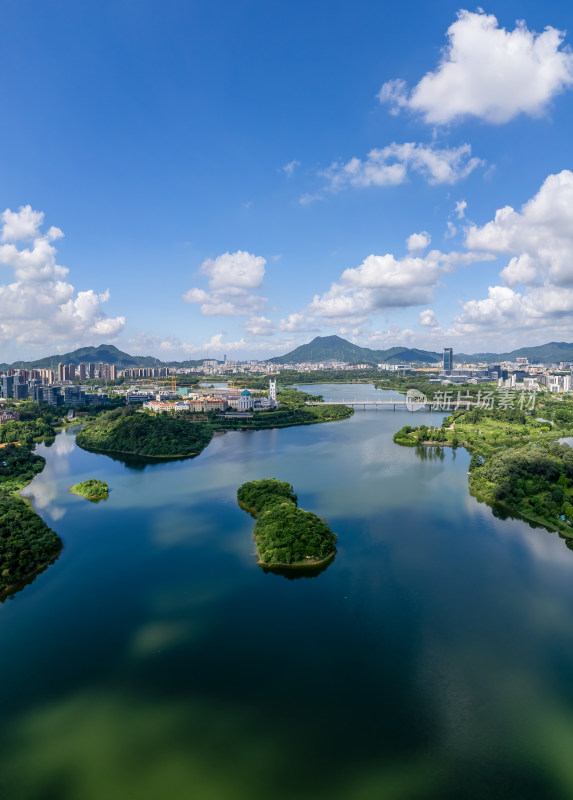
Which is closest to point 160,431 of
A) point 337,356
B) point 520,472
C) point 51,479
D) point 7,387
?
point 51,479

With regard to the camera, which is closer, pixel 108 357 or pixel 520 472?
pixel 520 472

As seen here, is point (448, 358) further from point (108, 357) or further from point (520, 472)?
point (108, 357)

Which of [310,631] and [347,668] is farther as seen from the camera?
[310,631]

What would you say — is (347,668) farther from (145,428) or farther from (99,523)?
(145,428)

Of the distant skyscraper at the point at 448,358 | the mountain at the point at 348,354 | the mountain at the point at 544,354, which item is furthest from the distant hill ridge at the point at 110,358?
the mountain at the point at 544,354

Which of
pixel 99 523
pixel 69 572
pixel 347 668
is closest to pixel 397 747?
A: pixel 347 668

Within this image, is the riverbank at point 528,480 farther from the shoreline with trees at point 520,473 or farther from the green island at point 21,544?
the green island at point 21,544

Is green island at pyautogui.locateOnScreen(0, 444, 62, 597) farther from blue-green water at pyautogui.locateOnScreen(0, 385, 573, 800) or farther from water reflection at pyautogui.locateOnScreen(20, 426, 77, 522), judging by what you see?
water reflection at pyautogui.locateOnScreen(20, 426, 77, 522)
